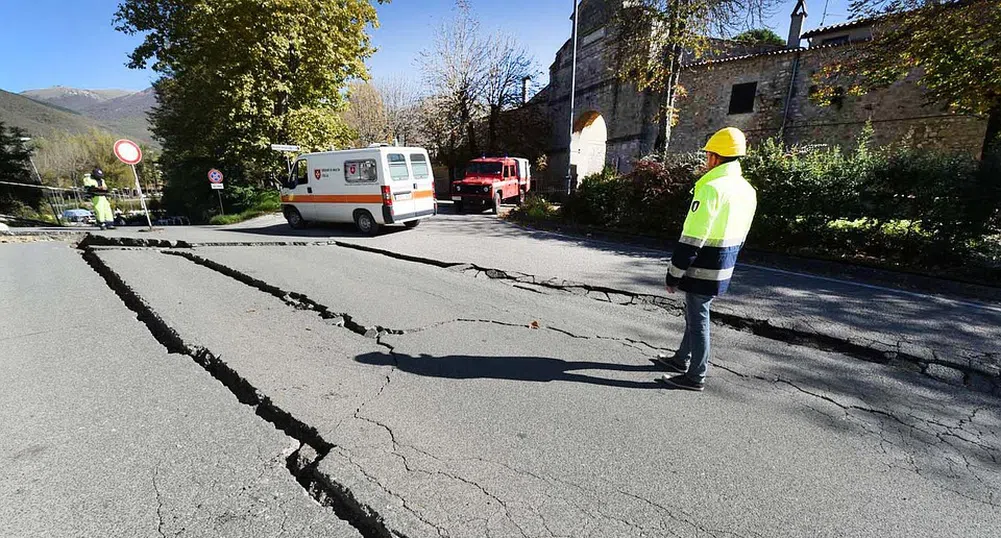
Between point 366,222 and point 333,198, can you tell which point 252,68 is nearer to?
point 333,198

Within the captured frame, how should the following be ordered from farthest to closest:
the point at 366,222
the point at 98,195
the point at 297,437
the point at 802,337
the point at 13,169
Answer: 1. the point at 13,169
2. the point at 98,195
3. the point at 366,222
4. the point at 802,337
5. the point at 297,437

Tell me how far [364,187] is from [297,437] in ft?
28.9

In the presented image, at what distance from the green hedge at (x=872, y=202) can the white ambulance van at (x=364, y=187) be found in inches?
248

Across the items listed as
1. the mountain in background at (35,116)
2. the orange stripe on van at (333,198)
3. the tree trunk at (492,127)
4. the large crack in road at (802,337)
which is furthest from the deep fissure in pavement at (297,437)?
the mountain in background at (35,116)

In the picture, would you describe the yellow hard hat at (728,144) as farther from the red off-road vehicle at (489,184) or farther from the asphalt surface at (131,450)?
the red off-road vehicle at (489,184)

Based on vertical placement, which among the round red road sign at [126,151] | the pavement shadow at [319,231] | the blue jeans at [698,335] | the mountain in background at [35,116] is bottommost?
the pavement shadow at [319,231]

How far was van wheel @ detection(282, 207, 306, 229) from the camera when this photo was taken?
40.6 ft

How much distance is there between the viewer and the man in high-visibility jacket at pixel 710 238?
290 cm

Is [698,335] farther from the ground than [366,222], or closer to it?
closer to it

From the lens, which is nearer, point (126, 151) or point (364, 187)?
point (364, 187)

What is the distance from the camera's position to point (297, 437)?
2518 mm

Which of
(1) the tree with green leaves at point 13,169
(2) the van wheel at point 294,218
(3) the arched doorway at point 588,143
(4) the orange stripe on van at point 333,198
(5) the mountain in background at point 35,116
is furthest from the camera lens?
(5) the mountain in background at point 35,116

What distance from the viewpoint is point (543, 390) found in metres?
3.10

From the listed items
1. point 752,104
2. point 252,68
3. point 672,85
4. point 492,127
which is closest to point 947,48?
point 672,85
